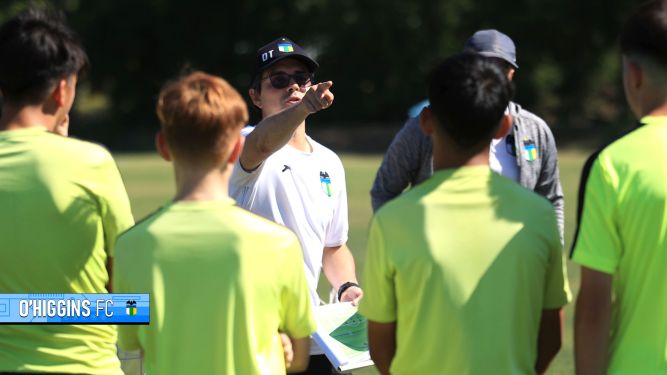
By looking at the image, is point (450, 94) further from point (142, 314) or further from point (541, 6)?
point (541, 6)

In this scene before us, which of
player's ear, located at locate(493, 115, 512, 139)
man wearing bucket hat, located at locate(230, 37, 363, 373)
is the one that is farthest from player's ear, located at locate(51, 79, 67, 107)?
player's ear, located at locate(493, 115, 512, 139)

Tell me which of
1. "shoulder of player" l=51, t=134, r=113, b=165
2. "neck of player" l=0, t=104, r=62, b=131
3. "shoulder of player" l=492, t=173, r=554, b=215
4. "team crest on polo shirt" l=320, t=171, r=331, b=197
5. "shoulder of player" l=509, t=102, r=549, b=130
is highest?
"neck of player" l=0, t=104, r=62, b=131

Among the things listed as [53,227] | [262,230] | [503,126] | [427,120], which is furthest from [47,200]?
[503,126]

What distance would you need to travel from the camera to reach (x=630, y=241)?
10.2ft

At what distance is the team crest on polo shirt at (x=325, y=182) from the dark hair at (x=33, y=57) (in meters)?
1.76

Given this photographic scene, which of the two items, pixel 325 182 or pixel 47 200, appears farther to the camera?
pixel 325 182

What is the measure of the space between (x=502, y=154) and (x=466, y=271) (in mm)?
1945

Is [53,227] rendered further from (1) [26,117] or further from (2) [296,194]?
(2) [296,194]

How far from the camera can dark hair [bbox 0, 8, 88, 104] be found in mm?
3449

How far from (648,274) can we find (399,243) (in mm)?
738

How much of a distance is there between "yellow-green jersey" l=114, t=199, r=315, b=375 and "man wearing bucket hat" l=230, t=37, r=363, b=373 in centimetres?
138

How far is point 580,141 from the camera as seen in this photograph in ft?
140

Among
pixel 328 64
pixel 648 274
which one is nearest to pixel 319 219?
pixel 648 274

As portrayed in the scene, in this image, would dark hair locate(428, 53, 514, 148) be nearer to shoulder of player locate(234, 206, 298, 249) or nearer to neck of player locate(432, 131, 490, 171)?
neck of player locate(432, 131, 490, 171)
